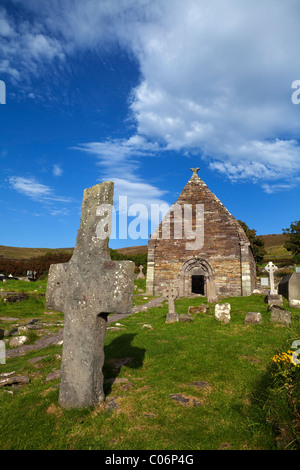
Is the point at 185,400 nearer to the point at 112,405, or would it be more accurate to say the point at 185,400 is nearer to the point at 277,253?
the point at 112,405

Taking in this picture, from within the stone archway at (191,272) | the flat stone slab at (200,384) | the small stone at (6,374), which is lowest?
the small stone at (6,374)

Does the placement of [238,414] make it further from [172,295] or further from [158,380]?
[172,295]

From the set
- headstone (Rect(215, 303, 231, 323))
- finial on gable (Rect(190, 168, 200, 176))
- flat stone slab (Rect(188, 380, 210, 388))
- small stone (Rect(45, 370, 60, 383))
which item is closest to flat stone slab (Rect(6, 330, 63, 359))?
small stone (Rect(45, 370, 60, 383))

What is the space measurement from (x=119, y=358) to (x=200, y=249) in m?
14.5

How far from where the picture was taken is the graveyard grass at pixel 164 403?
328 cm

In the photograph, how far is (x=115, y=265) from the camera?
4.27 m

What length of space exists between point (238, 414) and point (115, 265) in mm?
2839

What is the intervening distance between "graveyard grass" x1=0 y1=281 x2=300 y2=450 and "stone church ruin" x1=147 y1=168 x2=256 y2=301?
1139 centimetres

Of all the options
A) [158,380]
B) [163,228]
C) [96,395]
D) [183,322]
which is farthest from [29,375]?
[163,228]

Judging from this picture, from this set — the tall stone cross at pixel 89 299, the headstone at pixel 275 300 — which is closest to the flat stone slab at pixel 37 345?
the tall stone cross at pixel 89 299

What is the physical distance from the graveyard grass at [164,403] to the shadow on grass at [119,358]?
2 centimetres

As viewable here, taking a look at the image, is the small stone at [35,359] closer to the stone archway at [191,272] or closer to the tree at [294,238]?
the stone archway at [191,272]

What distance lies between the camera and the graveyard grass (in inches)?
129

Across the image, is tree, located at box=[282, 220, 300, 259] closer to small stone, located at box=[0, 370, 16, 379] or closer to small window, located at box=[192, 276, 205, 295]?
small window, located at box=[192, 276, 205, 295]
